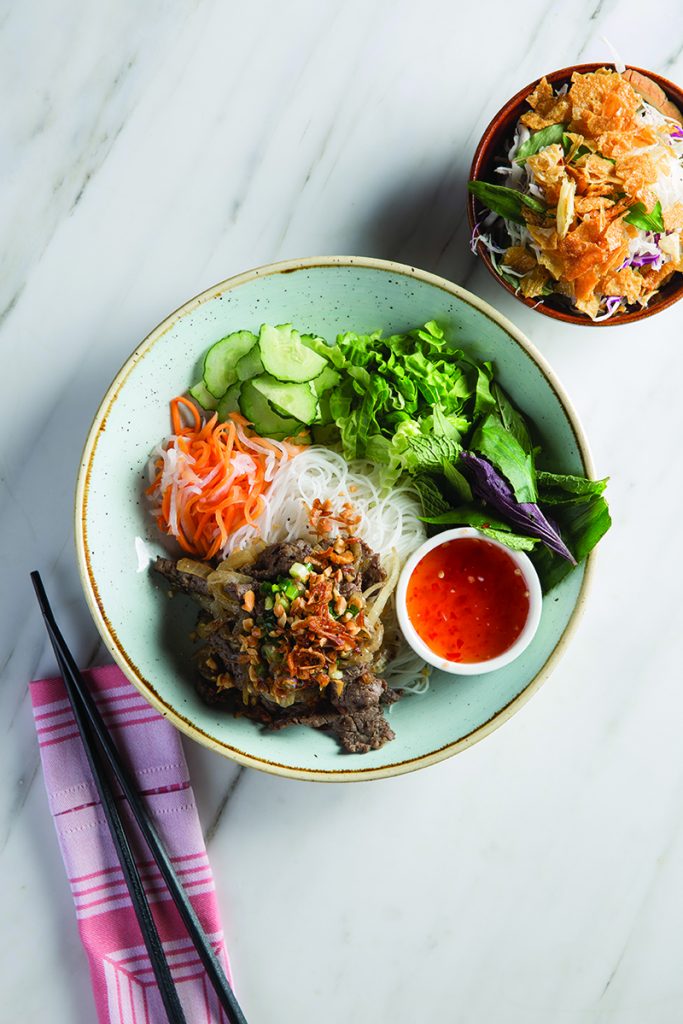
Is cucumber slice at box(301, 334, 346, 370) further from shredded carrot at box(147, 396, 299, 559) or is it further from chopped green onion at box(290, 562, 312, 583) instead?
chopped green onion at box(290, 562, 312, 583)

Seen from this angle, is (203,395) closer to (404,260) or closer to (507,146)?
(404,260)

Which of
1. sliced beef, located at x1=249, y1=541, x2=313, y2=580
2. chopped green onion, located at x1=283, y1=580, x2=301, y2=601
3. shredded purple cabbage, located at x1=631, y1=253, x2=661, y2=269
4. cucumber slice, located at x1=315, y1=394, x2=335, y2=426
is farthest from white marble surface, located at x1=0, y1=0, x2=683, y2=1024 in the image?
chopped green onion, located at x1=283, y1=580, x2=301, y2=601

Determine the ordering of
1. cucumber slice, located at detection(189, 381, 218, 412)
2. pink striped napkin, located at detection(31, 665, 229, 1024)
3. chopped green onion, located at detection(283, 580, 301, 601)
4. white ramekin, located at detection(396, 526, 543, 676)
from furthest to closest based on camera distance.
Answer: pink striped napkin, located at detection(31, 665, 229, 1024) < cucumber slice, located at detection(189, 381, 218, 412) < white ramekin, located at detection(396, 526, 543, 676) < chopped green onion, located at detection(283, 580, 301, 601)

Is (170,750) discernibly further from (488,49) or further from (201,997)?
(488,49)

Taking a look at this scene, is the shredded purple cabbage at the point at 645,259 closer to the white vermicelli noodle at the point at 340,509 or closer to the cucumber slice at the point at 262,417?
the white vermicelli noodle at the point at 340,509

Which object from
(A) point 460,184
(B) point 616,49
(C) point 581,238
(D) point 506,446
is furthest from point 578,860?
(B) point 616,49

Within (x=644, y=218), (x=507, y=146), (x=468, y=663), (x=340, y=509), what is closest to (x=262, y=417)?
(x=340, y=509)
